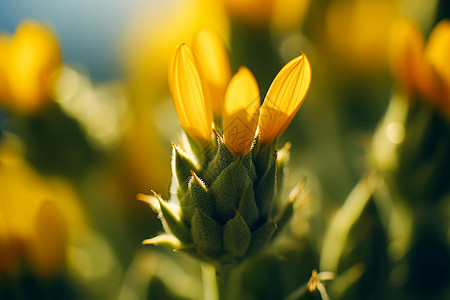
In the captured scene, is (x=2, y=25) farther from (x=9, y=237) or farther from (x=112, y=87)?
(x=9, y=237)

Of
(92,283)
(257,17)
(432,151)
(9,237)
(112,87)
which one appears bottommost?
(92,283)

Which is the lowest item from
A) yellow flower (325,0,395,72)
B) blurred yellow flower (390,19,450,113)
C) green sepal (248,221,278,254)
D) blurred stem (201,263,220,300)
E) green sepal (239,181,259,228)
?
blurred stem (201,263,220,300)

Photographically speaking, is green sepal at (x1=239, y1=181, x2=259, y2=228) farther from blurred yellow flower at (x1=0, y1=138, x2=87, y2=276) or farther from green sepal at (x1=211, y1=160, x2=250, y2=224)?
blurred yellow flower at (x1=0, y1=138, x2=87, y2=276)

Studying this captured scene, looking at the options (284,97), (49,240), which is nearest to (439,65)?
(284,97)

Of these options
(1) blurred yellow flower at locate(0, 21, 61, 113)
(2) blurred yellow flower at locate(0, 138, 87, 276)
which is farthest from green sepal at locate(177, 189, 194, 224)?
(1) blurred yellow flower at locate(0, 21, 61, 113)

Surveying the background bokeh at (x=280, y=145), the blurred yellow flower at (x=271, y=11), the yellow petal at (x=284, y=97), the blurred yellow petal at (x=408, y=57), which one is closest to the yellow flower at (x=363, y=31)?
the background bokeh at (x=280, y=145)

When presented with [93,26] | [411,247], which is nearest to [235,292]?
[411,247]

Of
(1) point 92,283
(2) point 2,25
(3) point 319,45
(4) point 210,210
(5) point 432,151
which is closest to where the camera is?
(4) point 210,210
